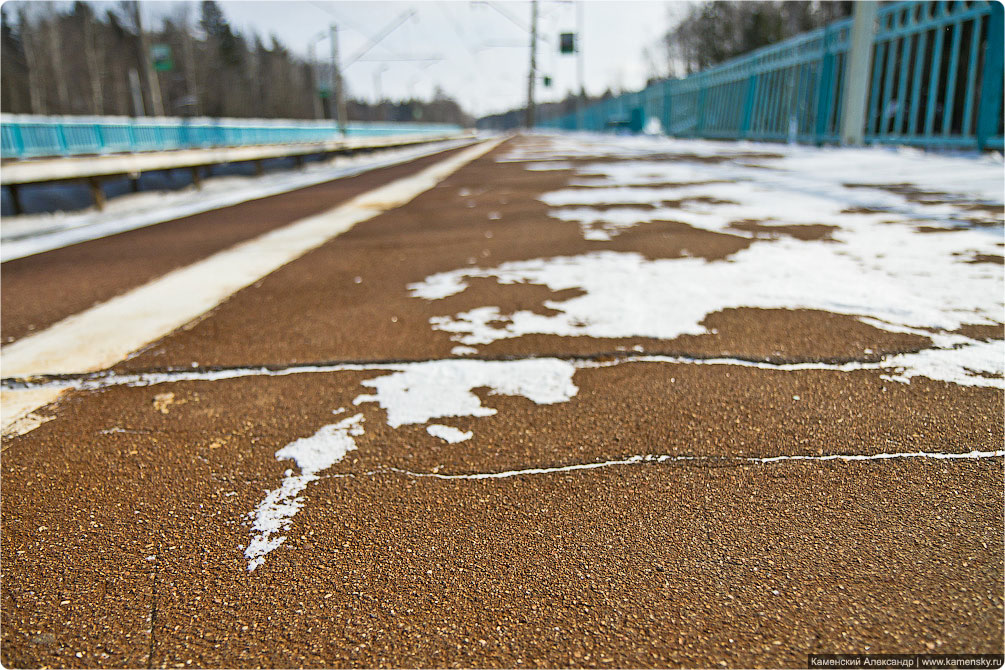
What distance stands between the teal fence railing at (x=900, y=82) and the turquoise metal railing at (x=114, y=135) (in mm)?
12403

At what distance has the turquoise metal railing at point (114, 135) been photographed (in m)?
8.48

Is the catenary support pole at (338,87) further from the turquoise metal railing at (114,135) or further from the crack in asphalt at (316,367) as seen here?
the crack in asphalt at (316,367)

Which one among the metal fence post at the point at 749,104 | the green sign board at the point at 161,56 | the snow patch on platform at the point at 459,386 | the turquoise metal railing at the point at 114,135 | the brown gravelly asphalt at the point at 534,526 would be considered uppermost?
the green sign board at the point at 161,56

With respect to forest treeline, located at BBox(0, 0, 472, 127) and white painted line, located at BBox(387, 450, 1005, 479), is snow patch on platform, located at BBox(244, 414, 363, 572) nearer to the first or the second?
white painted line, located at BBox(387, 450, 1005, 479)

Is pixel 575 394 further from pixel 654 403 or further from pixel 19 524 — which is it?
pixel 19 524

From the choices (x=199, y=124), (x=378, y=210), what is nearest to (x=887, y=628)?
(x=378, y=210)

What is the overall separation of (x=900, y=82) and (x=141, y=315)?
11791 mm

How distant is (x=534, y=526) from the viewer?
126cm

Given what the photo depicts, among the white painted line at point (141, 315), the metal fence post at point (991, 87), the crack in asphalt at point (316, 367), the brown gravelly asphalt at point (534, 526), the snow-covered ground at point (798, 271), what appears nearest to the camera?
the brown gravelly asphalt at point (534, 526)

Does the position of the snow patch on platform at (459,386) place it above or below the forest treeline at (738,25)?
below

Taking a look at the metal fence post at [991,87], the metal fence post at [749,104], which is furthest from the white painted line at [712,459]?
the metal fence post at [749,104]

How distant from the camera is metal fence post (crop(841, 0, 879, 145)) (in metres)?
10.6

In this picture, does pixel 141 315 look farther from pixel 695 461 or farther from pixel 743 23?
pixel 743 23

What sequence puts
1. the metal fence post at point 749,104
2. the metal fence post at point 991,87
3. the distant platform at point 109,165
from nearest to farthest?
1. the distant platform at point 109,165
2. the metal fence post at point 991,87
3. the metal fence post at point 749,104
